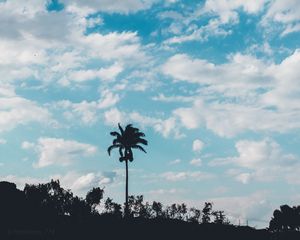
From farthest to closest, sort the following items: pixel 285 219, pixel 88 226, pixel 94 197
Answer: pixel 285 219 < pixel 94 197 < pixel 88 226

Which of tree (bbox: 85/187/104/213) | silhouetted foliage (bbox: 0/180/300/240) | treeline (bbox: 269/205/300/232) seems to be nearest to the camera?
silhouetted foliage (bbox: 0/180/300/240)

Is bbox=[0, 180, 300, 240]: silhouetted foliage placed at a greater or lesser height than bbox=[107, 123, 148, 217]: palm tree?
lesser

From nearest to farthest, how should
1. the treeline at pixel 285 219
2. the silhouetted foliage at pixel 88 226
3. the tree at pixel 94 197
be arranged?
the silhouetted foliage at pixel 88 226 < the tree at pixel 94 197 < the treeline at pixel 285 219

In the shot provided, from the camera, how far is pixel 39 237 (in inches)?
2020

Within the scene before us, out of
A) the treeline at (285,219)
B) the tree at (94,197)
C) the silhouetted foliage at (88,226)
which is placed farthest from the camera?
the treeline at (285,219)

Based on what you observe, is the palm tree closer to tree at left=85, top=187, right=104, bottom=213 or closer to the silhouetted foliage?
the silhouetted foliage

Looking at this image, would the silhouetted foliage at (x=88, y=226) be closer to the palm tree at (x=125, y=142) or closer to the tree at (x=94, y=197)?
the palm tree at (x=125, y=142)

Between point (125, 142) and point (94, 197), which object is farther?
point (94, 197)

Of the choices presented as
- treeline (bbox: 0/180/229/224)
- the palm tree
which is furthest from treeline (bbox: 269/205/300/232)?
the palm tree

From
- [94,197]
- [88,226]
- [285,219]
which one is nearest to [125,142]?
[88,226]

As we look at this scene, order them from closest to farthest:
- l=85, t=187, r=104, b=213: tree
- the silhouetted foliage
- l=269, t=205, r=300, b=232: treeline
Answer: the silhouetted foliage < l=85, t=187, r=104, b=213: tree < l=269, t=205, r=300, b=232: treeline

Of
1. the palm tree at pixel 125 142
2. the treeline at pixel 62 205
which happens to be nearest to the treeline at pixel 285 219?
the treeline at pixel 62 205

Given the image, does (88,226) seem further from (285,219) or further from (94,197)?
(285,219)

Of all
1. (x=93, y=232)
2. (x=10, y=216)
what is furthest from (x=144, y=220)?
(x=10, y=216)
